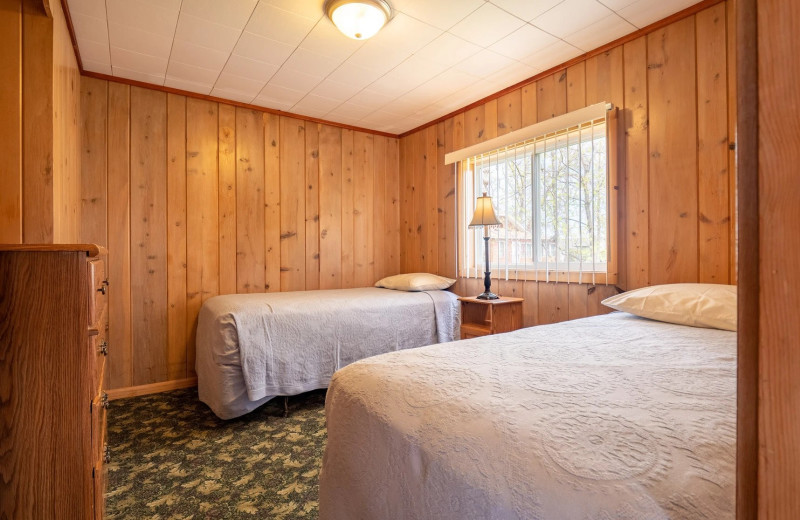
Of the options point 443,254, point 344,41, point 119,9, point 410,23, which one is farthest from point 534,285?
point 119,9

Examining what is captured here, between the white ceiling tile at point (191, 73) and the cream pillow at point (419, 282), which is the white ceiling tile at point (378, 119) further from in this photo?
the cream pillow at point (419, 282)

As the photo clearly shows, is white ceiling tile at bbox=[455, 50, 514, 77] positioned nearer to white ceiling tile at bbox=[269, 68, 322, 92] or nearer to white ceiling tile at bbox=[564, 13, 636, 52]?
white ceiling tile at bbox=[564, 13, 636, 52]

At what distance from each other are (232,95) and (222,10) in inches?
45.1

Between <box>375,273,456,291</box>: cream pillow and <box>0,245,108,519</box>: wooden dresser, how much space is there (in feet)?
7.95

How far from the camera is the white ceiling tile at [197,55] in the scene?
2.42 metres

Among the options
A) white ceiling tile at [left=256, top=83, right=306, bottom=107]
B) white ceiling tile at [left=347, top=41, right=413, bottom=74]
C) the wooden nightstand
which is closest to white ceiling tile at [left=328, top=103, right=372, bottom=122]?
white ceiling tile at [left=256, top=83, right=306, bottom=107]

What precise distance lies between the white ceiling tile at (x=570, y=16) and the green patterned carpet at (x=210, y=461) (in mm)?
2589

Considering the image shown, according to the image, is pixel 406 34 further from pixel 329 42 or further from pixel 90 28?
pixel 90 28

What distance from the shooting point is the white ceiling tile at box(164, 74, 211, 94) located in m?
2.87

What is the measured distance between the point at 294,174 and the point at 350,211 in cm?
63

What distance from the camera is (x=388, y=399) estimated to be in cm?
96

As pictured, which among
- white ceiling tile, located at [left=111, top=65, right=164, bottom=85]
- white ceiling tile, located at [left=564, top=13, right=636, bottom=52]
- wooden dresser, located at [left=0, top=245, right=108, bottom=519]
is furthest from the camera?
white ceiling tile, located at [left=111, top=65, right=164, bottom=85]

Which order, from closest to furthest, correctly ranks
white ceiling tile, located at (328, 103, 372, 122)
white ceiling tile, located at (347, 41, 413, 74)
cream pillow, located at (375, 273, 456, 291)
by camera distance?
white ceiling tile, located at (347, 41, 413, 74) → cream pillow, located at (375, 273, 456, 291) → white ceiling tile, located at (328, 103, 372, 122)

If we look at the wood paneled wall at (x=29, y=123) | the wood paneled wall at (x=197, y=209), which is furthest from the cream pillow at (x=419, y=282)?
the wood paneled wall at (x=29, y=123)
